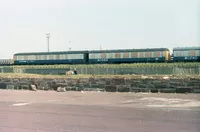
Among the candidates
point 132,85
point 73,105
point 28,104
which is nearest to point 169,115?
point 73,105

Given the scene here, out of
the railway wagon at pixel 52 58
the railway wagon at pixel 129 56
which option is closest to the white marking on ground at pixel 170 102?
the railway wagon at pixel 129 56

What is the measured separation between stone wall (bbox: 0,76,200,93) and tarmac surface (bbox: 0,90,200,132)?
2016 mm

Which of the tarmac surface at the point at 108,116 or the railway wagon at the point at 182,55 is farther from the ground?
the railway wagon at the point at 182,55

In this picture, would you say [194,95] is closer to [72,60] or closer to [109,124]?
[109,124]

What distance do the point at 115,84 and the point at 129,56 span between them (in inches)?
1586

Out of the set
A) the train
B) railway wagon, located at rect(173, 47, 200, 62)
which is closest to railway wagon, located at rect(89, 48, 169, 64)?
the train

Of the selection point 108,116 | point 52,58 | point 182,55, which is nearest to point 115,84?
point 108,116

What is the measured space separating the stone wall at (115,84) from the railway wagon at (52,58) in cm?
3914

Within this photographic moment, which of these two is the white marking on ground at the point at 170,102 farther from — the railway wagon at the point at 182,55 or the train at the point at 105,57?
the train at the point at 105,57

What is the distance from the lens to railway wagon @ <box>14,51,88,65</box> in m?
64.6

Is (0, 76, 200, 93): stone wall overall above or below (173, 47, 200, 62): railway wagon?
below

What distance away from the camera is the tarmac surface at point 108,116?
10.2m

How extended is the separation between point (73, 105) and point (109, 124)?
5329 mm

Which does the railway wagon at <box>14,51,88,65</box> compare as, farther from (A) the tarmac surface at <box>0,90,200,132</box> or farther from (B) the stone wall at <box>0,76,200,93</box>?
(A) the tarmac surface at <box>0,90,200,132</box>
